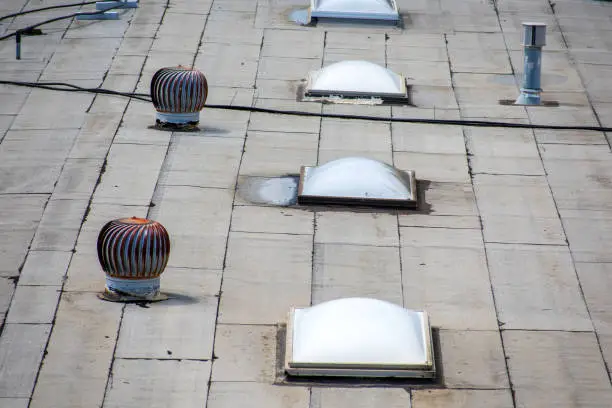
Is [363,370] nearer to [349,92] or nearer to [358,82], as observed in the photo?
[349,92]

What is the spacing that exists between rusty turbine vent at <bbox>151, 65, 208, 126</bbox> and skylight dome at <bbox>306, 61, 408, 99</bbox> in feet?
9.34

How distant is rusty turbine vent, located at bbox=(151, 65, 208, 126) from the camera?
19.7m

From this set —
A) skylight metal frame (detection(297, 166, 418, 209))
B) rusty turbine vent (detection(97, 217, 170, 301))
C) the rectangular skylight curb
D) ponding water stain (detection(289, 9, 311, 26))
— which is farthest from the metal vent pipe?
rusty turbine vent (detection(97, 217, 170, 301))

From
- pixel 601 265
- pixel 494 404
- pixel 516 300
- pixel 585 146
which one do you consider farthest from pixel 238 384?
pixel 585 146

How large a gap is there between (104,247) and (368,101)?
877cm

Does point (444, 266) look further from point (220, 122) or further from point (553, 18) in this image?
point (553, 18)

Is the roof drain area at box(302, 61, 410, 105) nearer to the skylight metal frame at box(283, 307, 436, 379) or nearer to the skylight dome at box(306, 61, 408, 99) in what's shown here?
the skylight dome at box(306, 61, 408, 99)

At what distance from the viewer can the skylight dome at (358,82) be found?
2180 cm

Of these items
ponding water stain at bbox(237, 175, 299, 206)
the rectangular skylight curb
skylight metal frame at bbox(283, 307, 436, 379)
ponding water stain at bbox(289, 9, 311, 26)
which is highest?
skylight metal frame at bbox(283, 307, 436, 379)

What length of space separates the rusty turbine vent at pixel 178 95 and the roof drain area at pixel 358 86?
8.80 feet

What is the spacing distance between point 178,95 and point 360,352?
8.03 meters


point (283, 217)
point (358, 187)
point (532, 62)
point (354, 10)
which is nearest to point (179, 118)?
point (283, 217)

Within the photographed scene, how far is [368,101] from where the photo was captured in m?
21.7

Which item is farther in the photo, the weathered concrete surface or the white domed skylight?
the white domed skylight
